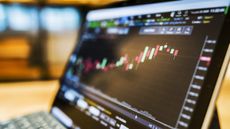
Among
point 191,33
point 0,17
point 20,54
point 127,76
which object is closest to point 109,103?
point 127,76

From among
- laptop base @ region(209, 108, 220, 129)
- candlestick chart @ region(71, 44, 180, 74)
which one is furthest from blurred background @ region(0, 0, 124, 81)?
laptop base @ region(209, 108, 220, 129)

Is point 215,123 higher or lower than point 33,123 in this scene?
higher

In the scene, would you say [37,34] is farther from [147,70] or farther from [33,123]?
[147,70]

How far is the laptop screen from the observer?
0.32 m

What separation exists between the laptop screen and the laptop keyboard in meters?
0.03

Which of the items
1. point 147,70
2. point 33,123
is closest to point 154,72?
point 147,70

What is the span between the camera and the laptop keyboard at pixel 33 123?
50 centimetres

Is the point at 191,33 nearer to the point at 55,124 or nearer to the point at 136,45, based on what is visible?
the point at 136,45

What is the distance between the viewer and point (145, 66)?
1.31 feet

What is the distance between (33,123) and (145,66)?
245 mm

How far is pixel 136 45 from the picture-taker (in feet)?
1.45

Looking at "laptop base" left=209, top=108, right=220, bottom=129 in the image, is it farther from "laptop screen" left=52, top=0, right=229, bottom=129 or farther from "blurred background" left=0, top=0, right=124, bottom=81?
"blurred background" left=0, top=0, right=124, bottom=81

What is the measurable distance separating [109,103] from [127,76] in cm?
5

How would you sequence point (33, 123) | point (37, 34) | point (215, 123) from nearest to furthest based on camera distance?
point (215, 123)
point (33, 123)
point (37, 34)
